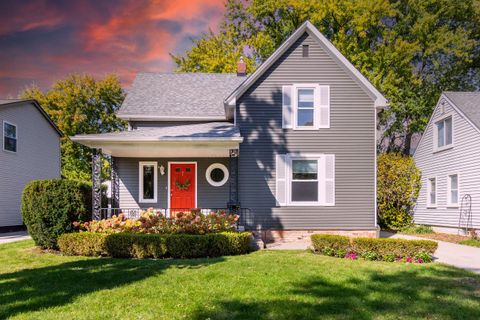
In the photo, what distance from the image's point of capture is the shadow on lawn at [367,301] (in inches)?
201

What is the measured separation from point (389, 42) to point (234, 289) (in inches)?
936

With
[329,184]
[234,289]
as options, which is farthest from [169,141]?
[234,289]

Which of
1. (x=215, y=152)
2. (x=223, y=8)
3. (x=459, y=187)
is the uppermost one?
(x=223, y=8)

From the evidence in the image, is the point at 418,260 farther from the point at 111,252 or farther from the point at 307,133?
the point at 111,252

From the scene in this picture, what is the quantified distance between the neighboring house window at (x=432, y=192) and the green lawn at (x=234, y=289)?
11030 mm

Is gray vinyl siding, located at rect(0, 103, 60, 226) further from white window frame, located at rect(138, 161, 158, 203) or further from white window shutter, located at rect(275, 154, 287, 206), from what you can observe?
white window shutter, located at rect(275, 154, 287, 206)

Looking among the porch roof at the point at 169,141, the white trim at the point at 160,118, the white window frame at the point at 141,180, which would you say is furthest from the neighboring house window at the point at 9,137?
the porch roof at the point at 169,141

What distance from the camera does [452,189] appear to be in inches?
662

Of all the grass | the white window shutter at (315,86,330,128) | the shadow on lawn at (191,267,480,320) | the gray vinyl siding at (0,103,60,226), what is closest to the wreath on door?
the white window shutter at (315,86,330,128)

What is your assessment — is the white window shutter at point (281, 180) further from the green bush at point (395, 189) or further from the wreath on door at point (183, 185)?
the green bush at point (395, 189)

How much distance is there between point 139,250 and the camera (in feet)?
30.6

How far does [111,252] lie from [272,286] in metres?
4.89

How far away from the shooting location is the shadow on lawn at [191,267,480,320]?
16.8ft

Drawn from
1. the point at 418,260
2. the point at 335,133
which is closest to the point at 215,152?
the point at 335,133
